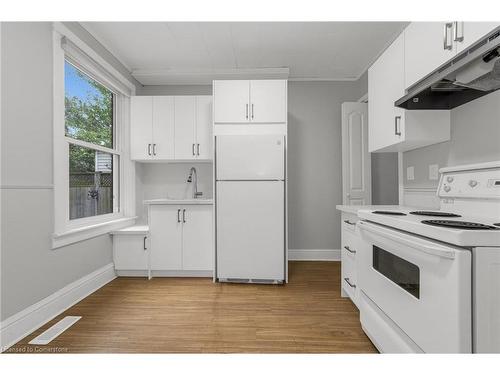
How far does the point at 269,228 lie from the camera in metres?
2.66

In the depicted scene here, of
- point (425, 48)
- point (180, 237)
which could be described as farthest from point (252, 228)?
point (425, 48)

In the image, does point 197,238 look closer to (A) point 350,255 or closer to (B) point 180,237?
(B) point 180,237

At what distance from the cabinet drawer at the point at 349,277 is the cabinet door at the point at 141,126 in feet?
8.49

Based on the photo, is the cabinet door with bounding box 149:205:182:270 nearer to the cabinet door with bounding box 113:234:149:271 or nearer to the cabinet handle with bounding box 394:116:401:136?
the cabinet door with bounding box 113:234:149:271

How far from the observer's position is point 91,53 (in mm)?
2492

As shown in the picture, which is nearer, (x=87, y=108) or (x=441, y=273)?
(x=441, y=273)

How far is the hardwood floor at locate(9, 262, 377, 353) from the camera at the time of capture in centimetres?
162

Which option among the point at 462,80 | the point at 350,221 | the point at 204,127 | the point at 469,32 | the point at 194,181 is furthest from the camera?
the point at 194,181

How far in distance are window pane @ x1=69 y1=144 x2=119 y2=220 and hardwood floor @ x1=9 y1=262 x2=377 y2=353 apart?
2.84 feet

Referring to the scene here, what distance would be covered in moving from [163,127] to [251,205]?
1.56 m

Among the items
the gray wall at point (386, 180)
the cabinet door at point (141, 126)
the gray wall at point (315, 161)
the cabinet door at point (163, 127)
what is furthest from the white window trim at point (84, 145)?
the gray wall at point (386, 180)

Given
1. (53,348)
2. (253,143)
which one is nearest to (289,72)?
(253,143)

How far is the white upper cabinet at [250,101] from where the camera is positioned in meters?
2.77

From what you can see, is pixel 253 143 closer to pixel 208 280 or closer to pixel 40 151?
pixel 208 280
